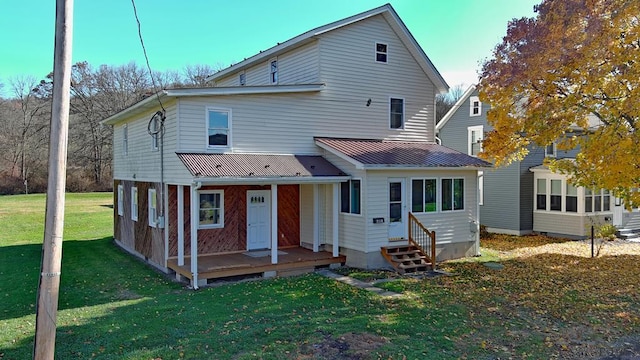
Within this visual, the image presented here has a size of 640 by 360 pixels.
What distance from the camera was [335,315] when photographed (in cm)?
880

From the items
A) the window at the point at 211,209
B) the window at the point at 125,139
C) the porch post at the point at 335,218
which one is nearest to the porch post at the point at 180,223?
the window at the point at 211,209

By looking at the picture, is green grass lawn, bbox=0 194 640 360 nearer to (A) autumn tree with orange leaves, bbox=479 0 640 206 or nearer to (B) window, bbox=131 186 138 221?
(B) window, bbox=131 186 138 221

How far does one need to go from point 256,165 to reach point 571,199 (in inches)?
608

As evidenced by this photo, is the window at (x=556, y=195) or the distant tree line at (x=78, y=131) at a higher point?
the distant tree line at (x=78, y=131)

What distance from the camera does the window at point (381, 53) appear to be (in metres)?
16.2

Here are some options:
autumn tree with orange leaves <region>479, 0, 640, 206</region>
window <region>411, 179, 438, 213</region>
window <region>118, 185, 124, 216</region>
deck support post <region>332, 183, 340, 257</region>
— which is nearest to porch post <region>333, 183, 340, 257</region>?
deck support post <region>332, 183, 340, 257</region>

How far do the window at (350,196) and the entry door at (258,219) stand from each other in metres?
2.70

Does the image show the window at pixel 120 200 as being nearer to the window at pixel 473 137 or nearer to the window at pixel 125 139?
the window at pixel 125 139

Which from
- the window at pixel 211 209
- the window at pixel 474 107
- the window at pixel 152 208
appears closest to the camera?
the window at pixel 211 209

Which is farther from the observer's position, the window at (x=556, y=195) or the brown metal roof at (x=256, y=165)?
the window at (x=556, y=195)

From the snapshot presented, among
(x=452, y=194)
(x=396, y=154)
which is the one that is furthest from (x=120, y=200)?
(x=452, y=194)

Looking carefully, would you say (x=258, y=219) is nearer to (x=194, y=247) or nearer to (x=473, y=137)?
(x=194, y=247)

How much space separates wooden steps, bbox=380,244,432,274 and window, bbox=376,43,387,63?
6.89 m

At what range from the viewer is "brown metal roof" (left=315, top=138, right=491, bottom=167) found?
13.6m
